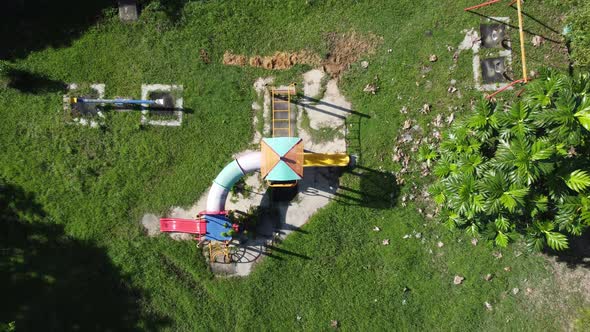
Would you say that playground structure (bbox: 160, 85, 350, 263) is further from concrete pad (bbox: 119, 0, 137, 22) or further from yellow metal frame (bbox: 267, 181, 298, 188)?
concrete pad (bbox: 119, 0, 137, 22)

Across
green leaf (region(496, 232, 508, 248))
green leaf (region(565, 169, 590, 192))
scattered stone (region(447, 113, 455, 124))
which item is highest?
scattered stone (region(447, 113, 455, 124))

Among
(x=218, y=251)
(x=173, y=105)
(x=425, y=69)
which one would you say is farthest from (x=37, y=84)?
(x=425, y=69)

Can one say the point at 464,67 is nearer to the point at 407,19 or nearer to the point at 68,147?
the point at 407,19

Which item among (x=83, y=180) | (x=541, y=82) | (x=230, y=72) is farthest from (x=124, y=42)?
(x=541, y=82)

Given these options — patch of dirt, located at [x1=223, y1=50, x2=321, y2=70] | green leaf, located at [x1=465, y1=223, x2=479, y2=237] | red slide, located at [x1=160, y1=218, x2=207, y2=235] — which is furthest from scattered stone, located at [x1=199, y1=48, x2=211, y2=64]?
green leaf, located at [x1=465, y1=223, x2=479, y2=237]

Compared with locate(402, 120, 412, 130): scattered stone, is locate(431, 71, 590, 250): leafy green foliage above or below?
below

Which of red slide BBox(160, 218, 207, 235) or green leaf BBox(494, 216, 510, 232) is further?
red slide BBox(160, 218, 207, 235)

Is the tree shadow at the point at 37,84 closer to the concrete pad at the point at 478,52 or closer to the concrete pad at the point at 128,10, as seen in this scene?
the concrete pad at the point at 128,10

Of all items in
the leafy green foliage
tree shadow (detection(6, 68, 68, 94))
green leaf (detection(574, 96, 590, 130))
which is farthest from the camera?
tree shadow (detection(6, 68, 68, 94))
